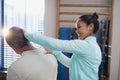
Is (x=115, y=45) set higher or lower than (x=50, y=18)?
lower

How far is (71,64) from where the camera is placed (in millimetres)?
1729

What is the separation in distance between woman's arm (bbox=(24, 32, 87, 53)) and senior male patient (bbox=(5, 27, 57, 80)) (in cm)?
5

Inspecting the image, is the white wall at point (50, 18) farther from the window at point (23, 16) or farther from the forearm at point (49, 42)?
the forearm at point (49, 42)

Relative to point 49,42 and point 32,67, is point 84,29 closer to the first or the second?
point 49,42

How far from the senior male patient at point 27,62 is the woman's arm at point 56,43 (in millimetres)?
51

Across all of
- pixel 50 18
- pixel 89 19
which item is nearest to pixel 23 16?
pixel 50 18

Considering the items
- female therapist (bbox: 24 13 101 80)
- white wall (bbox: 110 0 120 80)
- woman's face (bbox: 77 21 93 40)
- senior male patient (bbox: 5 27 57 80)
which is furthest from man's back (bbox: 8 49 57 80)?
white wall (bbox: 110 0 120 80)

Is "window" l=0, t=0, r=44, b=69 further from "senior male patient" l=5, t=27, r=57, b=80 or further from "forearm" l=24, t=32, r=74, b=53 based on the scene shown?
"senior male patient" l=5, t=27, r=57, b=80

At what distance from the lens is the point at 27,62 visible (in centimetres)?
124

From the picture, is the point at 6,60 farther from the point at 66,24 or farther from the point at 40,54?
the point at 40,54

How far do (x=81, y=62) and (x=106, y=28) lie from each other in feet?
6.24

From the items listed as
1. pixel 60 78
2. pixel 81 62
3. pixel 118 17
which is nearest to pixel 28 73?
pixel 81 62

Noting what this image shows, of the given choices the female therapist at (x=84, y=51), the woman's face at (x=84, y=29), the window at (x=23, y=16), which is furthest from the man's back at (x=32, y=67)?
the window at (x=23, y=16)

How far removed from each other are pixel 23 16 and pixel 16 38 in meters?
2.58
